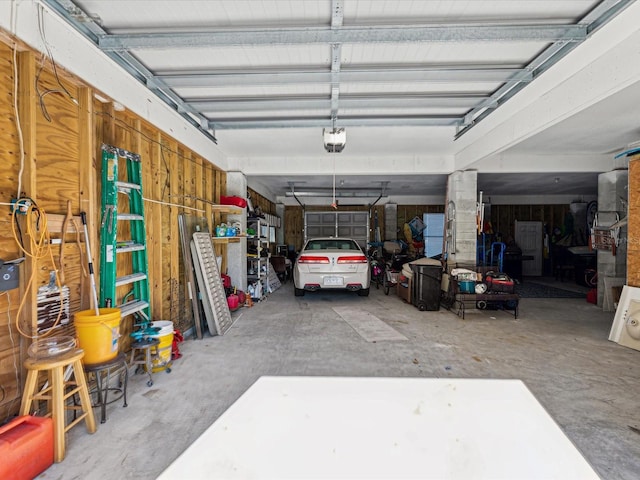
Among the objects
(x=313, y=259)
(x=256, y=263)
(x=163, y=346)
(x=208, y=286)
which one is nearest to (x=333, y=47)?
(x=163, y=346)

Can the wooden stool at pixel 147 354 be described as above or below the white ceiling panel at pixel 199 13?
below

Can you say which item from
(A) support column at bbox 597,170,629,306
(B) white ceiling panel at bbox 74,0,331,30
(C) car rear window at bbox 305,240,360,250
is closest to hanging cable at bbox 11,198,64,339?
(B) white ceiling panel at bbox 74,0,331,30

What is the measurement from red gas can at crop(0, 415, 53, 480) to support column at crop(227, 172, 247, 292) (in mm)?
4336

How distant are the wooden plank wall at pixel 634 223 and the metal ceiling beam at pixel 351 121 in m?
2.47

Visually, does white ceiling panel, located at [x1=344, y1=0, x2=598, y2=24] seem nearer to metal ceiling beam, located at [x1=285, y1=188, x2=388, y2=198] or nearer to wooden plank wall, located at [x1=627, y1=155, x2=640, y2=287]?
wooden plank wall, located at [x1=627, y1=155, x2=640, y2=287]

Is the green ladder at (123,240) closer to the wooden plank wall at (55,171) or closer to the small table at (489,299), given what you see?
the wooden plank wall at (55,171)

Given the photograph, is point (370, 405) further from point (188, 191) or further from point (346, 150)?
point (346, 150)

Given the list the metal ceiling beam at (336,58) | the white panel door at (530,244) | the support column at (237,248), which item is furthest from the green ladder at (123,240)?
the white panel door at (530,244)

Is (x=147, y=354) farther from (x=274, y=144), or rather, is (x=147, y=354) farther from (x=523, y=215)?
(x=523, y=215)

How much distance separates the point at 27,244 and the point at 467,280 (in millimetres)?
5857

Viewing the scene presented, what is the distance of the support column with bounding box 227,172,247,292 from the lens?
20.3 ft

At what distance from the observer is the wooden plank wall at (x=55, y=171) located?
204 centimetres

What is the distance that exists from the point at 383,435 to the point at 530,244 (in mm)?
12985

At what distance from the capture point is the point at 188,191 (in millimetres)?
4695
